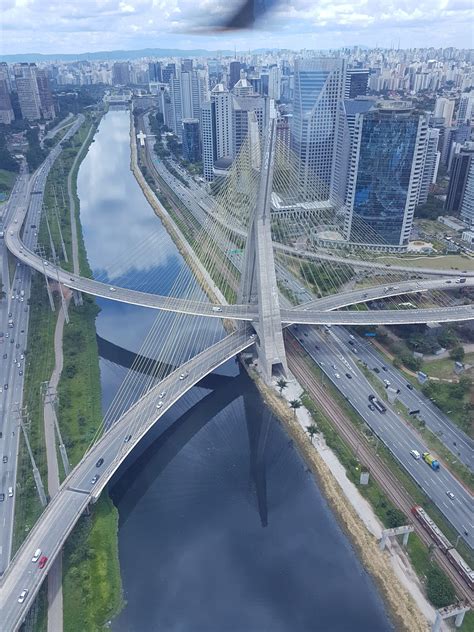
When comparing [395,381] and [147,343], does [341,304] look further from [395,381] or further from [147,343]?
[147,343]

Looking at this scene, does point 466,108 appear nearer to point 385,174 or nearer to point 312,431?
point 385,174

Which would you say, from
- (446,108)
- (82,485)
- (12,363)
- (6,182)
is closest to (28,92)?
(6,182)

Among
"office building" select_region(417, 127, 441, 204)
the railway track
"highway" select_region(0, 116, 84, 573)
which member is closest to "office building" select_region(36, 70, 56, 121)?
"highway" select_region(0, 116, 84, 573)

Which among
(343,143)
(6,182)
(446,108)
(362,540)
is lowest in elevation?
(362,540)

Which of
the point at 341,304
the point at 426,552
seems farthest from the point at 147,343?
the point at 426,552

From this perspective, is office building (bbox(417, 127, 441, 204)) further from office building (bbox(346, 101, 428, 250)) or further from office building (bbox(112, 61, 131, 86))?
office building (bbox(112, 61, 131, 86))

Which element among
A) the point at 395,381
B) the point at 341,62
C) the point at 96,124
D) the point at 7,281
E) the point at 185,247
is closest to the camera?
the point at 395,381

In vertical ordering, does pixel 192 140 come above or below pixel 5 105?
below
